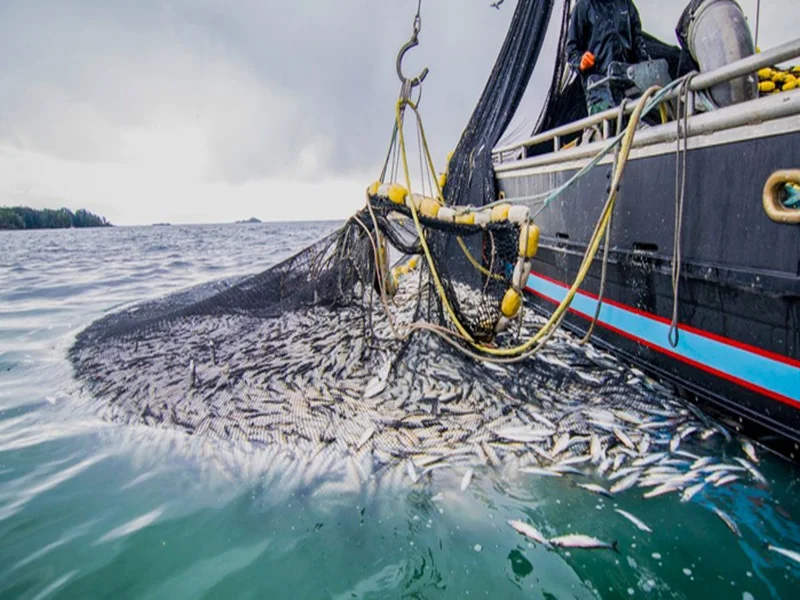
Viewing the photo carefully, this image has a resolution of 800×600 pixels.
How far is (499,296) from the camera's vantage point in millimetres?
5434

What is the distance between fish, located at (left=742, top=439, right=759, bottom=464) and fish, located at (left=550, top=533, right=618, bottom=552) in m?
1.55

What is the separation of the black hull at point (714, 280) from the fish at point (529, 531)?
6.93 feet

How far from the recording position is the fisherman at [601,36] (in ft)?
19.8

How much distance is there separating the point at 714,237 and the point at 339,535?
12.6ft

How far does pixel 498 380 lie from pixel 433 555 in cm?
237

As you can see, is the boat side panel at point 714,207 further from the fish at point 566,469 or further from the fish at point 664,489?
the fish at point 566,469

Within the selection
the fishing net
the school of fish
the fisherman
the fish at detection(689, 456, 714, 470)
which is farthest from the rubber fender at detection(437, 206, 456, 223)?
the fish at detection(689, 456, 714, 470)

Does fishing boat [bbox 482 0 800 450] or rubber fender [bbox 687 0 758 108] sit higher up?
rubber fender [bbox 687 0 758 108]

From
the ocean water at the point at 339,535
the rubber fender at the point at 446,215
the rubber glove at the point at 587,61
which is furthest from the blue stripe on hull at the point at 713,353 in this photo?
the rubber glove at the point at 587,61

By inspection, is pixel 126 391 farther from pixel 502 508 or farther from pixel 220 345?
pixel 502 508

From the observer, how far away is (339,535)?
291cm

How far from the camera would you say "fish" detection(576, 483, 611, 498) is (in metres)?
3.09

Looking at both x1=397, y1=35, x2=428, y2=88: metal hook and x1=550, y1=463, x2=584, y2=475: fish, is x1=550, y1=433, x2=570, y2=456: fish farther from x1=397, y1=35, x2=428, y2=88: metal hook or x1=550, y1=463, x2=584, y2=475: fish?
x1=397, y1=35, x2=428, y2=88: metal hook

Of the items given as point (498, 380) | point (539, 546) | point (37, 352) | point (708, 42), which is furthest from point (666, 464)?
point (37, 352)
